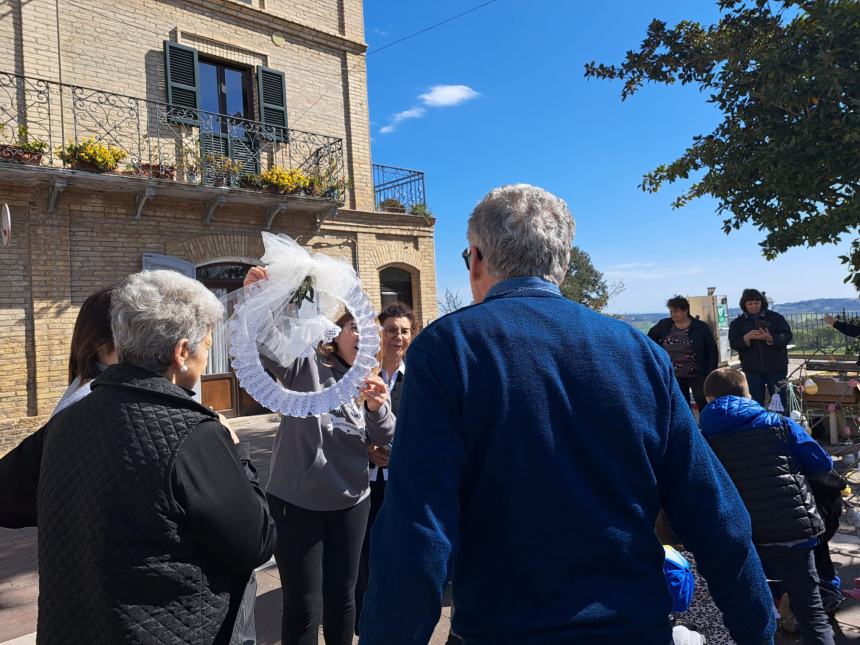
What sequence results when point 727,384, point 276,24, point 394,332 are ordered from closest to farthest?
point 727,384, point 394,332, point 276,24

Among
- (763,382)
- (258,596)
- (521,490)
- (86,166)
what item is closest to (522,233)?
(521,490)

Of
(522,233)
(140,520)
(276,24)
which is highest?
(276,24)

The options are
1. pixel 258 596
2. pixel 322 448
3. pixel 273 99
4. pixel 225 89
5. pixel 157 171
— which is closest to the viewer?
pixel 322 448

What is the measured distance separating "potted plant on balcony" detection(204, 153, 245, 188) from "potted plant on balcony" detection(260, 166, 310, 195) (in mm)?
476

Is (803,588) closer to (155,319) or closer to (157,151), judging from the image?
(155,319)

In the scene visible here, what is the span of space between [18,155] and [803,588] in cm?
1016

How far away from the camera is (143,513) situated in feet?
4.66

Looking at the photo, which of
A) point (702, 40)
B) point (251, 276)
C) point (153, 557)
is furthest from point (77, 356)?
point (702, 40)

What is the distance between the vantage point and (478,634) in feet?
4.09

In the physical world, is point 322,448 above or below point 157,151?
below

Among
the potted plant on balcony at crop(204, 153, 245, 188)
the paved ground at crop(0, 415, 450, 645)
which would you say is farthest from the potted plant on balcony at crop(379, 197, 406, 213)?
the paved ground at crop(0, 415, 450, 645)

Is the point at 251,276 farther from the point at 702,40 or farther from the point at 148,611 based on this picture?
the point at 702,40

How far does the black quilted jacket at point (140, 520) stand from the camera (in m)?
1.42

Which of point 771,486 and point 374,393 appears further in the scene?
point 771,486
